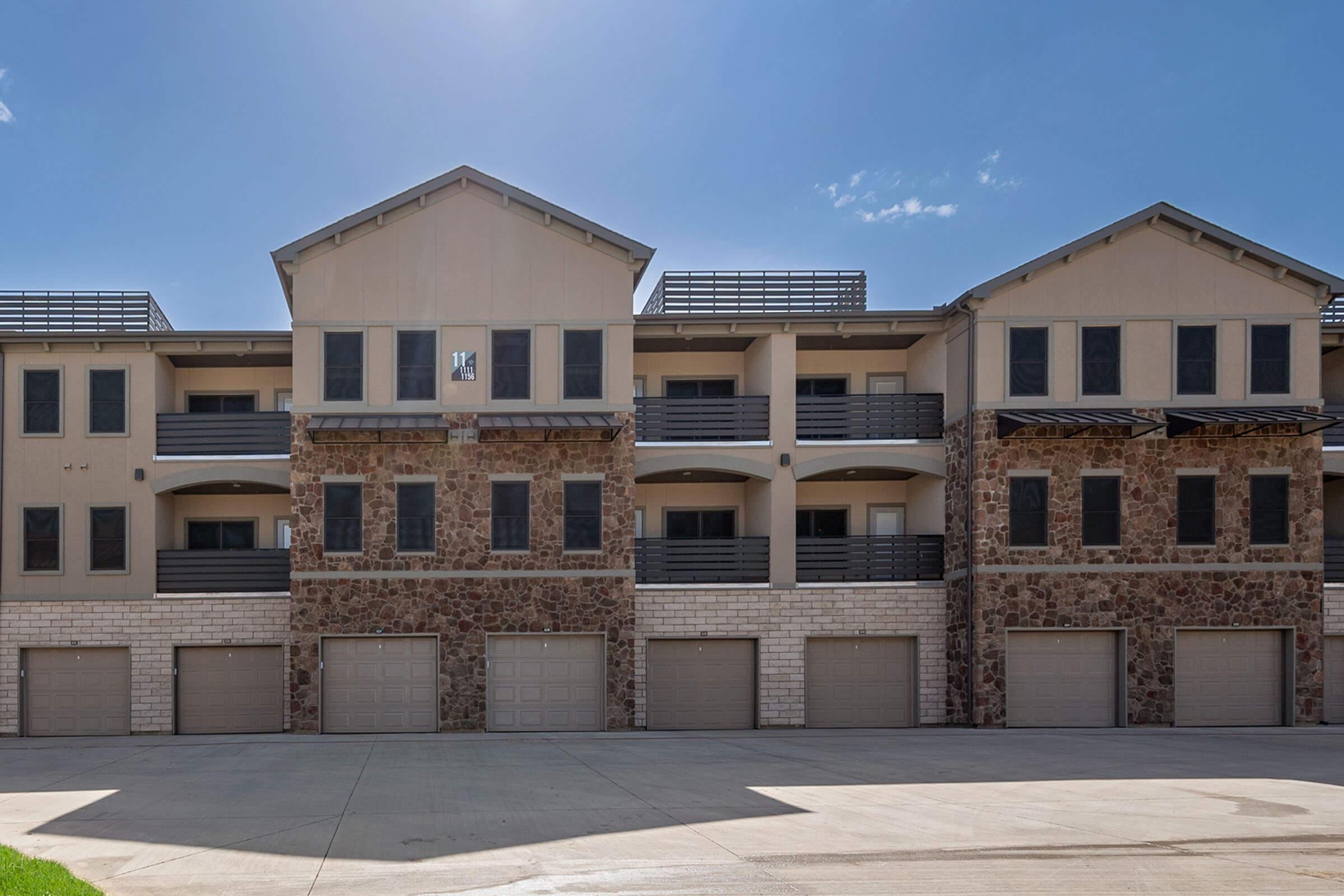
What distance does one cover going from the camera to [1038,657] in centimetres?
2264

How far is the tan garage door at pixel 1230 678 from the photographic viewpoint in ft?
74.5

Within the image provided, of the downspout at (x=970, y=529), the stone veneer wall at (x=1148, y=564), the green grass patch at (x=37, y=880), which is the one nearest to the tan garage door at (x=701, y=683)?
the downspout at (x=970, y=529)

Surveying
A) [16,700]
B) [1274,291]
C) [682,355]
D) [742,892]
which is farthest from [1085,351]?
[16,700]

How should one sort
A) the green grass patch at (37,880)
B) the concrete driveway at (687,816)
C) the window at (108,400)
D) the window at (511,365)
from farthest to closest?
the window at (108,400), the window at (511,365), the concrete driveway at (687,816), the green grass patch at (37,880)

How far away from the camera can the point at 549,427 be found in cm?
2177

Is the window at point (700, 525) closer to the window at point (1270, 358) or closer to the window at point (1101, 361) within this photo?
the window at point (1101, 361)

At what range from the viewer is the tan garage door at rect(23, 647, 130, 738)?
2286 centimetres

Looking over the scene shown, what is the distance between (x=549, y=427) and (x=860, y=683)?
9.16 meters

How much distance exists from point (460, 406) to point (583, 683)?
6587mm

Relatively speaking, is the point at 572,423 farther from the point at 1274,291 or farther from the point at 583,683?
the point at 1274,291

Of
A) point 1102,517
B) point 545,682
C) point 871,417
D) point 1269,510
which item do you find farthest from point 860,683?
point 1269,510

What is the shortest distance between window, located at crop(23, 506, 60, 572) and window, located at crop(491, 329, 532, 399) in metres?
10.4

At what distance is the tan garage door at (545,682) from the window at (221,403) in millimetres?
8747

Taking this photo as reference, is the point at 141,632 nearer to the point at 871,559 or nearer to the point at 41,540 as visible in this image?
the point at 41,540
